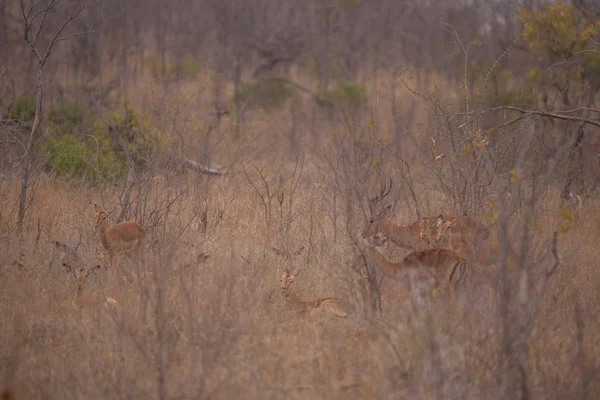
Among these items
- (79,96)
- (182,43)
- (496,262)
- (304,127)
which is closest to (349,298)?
(496,262)

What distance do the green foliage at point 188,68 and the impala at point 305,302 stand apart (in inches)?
796

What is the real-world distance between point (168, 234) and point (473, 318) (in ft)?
14.1

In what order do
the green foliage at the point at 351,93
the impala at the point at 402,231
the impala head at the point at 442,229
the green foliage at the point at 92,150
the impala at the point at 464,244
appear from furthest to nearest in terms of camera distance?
the green foliage at the point at 351,93 → the green foliage at the point at 92,150 → the impala at the point at 402,231 → the impala head at the point at 442,229 → the impala at the point at 464,244

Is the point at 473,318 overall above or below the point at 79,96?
below

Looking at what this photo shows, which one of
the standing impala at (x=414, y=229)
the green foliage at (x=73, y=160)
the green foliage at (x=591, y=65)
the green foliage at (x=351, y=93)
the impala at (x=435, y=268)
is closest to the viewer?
the impala at (x=435, y=268)

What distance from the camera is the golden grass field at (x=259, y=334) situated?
15.2 feet

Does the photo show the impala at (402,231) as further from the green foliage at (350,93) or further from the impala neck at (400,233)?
the green foliage at (350,93)

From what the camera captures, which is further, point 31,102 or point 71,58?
point 71,58

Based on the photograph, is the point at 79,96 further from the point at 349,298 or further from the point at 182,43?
the point at 349,298

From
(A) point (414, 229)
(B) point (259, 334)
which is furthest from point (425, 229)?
(B) point (259, 334)

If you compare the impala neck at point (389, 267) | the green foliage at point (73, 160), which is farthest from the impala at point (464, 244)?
the green foliage at point (73, 160)

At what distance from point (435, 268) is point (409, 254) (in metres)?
0.28

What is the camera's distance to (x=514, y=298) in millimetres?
5242

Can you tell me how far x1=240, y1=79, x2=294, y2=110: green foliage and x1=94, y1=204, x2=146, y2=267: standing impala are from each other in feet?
51.3
